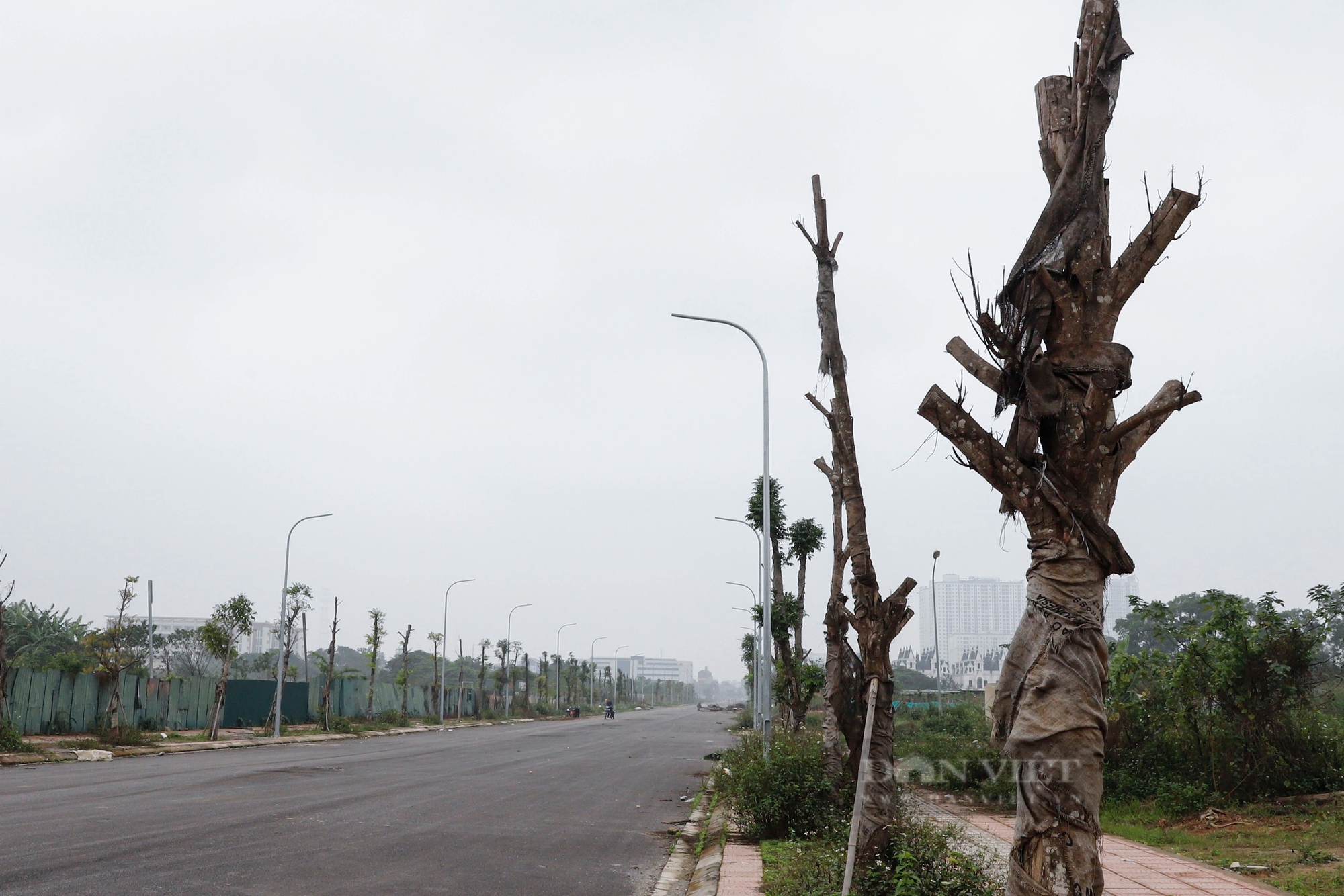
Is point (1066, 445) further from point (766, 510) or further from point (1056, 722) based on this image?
point (766, 510)

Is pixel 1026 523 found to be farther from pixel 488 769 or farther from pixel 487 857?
pixel 488 769

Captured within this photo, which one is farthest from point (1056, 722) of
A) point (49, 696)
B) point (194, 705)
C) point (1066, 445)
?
point (194, 705)

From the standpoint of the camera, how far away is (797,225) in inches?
353

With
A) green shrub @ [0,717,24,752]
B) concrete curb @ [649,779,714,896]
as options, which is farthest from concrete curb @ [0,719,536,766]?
concrete curb @ [649,779,714,896]

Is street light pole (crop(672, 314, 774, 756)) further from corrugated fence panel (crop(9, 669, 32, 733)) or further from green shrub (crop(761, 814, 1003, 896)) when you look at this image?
corrugated fence panel (crop(9, 669, 32, 733))

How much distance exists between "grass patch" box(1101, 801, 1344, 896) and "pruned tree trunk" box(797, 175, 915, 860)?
4.32m

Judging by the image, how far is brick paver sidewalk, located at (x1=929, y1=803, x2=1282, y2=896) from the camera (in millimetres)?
8805

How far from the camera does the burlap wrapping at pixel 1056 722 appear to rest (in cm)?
403

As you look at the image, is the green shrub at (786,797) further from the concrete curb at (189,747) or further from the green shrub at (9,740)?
the green shrub at (9,740)

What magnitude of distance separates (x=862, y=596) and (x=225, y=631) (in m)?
33.6

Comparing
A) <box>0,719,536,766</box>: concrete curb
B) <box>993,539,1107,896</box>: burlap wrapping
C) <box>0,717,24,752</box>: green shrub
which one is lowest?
<box>0,719,536,766</box>: concrete curb

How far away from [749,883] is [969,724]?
18411 mm

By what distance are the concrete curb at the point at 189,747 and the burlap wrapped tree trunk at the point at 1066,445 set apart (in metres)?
24.5

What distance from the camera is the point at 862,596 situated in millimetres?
7785
